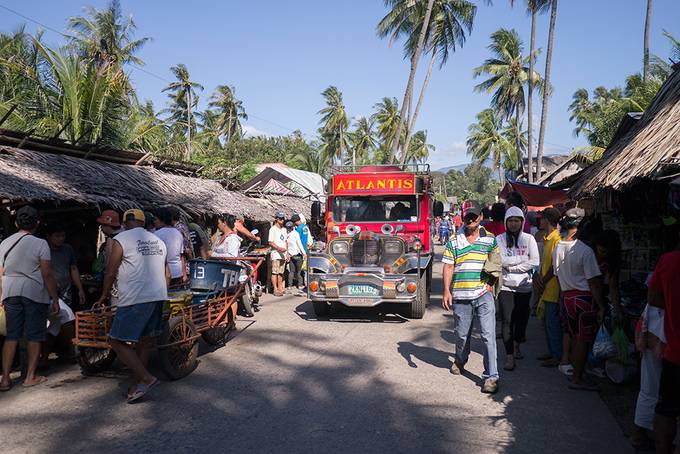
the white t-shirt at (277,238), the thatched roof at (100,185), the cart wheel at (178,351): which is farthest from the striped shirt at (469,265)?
the white t-shirt at (277,238)

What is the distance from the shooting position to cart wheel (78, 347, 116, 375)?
19.8 feet

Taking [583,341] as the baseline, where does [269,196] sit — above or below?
above

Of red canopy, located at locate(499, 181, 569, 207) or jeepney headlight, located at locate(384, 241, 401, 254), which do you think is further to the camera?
red canopy, located at locate(499, 181, 569, 207)

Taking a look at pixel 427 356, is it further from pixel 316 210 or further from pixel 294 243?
pixel 294 243

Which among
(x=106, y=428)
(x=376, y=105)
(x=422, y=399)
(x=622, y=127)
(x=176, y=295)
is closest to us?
(x=106, y=428)

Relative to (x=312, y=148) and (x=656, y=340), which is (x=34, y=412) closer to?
(x=656, y=340)

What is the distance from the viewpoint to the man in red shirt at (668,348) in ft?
11.1

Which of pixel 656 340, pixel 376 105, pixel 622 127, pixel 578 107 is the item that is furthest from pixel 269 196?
pixel 578 107

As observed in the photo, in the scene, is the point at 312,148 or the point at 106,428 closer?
the point at 106,428

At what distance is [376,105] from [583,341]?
183 ft

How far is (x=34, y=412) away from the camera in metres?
4.99

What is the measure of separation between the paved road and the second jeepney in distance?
1.87m

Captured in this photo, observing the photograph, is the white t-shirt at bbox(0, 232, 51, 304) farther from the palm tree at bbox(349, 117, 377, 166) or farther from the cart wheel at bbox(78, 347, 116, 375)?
the palm tree at bbox(349, 117, 377, 166)

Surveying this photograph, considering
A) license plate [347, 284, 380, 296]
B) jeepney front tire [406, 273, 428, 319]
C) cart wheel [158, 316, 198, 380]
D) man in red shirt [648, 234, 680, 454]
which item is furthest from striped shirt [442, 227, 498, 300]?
jeepney front tire [406, 273, 428, 319]
